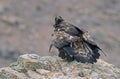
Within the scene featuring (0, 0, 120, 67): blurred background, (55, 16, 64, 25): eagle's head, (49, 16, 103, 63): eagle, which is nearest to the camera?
(49, 16, 103, 63): eagle

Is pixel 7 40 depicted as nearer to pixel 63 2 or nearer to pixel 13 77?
pixel 63 2

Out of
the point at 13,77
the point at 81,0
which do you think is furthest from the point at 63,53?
the point at 81,0

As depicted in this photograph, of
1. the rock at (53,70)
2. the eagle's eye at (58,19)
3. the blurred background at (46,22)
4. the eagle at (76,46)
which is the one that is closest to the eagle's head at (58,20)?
the eagle's eye at (58,19)

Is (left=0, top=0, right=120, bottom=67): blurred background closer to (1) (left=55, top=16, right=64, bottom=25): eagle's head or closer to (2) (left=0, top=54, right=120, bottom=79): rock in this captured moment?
(1) (left=55, top=16, right=64, bottom=25): eagle's head

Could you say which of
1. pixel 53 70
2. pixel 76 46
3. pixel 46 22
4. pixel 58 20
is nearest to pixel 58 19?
pixel 58 20

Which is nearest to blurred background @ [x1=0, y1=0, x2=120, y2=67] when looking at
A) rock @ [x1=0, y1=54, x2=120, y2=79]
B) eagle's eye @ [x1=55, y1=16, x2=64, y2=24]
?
eagle's eye @ [x1=55, y1=16, x2=64, y2=24]
